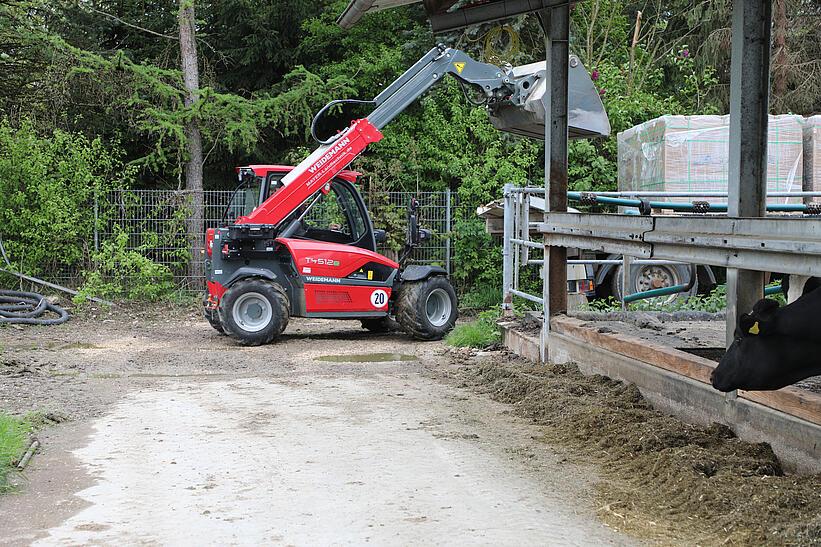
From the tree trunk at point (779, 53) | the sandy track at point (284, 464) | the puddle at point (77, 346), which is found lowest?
the puddle at point (77, 346)

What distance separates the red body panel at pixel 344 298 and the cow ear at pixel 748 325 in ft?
26.8

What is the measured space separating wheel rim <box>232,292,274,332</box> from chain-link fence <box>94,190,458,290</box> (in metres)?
5.17

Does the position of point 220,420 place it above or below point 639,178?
below

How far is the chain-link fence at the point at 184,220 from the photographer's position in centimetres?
1722

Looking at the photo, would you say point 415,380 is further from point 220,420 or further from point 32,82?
point 32,82

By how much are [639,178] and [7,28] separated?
11515 millimetres

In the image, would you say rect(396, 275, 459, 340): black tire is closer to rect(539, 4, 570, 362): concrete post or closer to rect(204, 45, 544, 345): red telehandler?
rect(204, 45, 544, 345): red telehandler

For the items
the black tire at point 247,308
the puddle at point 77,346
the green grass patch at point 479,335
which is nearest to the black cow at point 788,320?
the green grass patch at point 479,335

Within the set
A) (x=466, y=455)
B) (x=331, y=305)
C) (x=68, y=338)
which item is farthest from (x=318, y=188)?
(x=466, y=455)

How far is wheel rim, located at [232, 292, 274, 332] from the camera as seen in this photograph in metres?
12.1

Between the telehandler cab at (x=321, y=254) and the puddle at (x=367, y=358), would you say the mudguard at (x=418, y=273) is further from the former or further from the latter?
the puddle at (x=367, y=358)

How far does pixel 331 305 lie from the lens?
12609mm

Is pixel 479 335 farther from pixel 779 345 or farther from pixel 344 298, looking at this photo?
pixel 779 345

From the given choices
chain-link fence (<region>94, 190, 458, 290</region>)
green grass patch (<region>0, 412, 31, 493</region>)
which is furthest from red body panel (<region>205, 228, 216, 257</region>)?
green grass patch (<region>0, 412, 31, 493</region>)
